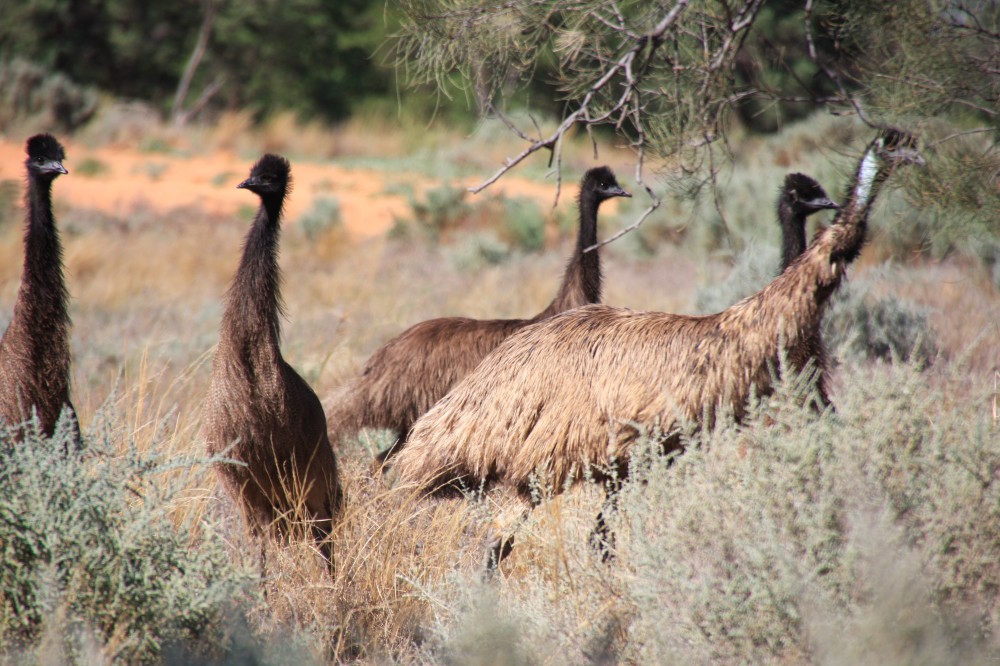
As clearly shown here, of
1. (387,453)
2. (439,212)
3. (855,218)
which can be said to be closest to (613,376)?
(855,218)

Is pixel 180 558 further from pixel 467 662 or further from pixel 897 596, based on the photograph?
pixel 897 596

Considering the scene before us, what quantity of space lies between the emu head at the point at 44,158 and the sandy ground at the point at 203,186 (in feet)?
29.9

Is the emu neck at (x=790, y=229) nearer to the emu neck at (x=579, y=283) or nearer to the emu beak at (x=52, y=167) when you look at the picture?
the emu neck at (x=579, y=283)

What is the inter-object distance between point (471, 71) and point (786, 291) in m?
2.18

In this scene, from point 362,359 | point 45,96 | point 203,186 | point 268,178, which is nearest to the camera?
point 268,178

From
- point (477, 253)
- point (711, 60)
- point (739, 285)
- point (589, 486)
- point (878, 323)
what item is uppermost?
point (711, 60)

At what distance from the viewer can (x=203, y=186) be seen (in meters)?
17.5

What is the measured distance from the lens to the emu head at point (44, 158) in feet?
13.3

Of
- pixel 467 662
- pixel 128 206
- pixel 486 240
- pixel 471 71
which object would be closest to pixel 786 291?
pixel 467 662

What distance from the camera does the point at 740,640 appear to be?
2764mm

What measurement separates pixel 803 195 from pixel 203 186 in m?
14.1

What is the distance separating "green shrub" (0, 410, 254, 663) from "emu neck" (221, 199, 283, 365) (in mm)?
882

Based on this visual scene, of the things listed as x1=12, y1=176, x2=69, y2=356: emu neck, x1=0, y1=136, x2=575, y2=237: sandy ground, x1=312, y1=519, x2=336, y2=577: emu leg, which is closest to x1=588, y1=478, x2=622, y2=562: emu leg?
x1=312, y1=519, x2=336, y2=577: emu leg

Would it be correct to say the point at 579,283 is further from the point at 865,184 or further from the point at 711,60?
the point at 865,184
